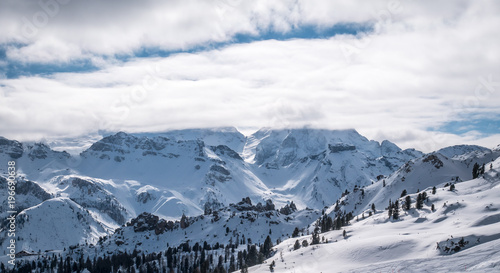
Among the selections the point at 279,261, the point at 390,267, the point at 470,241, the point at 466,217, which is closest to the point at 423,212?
the point at 466,217

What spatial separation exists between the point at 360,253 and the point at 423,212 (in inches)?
2254

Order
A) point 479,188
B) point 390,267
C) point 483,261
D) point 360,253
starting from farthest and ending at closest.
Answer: point 479,188, point 360,253, point 390,267, point 483,261

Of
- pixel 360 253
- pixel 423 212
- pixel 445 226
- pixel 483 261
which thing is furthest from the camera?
pixel 423 212

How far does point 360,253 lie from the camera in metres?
115

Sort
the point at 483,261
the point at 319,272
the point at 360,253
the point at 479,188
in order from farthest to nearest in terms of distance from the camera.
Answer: the point at 479,188, the point at 360,253, the point at 319,272, the point at 483,261

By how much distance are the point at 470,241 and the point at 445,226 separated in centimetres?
3749

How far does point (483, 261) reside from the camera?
7969 cm

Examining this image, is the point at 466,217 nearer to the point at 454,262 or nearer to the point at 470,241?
the point at 470,241

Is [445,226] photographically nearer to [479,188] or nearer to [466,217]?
[466,217]

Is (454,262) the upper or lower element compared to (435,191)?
lower

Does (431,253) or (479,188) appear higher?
(479,188)

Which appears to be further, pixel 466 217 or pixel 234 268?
pixel 234 268

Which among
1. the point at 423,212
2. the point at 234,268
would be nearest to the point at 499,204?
the point at 423,212

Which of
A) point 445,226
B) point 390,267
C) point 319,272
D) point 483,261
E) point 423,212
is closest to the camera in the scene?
point 483,261
